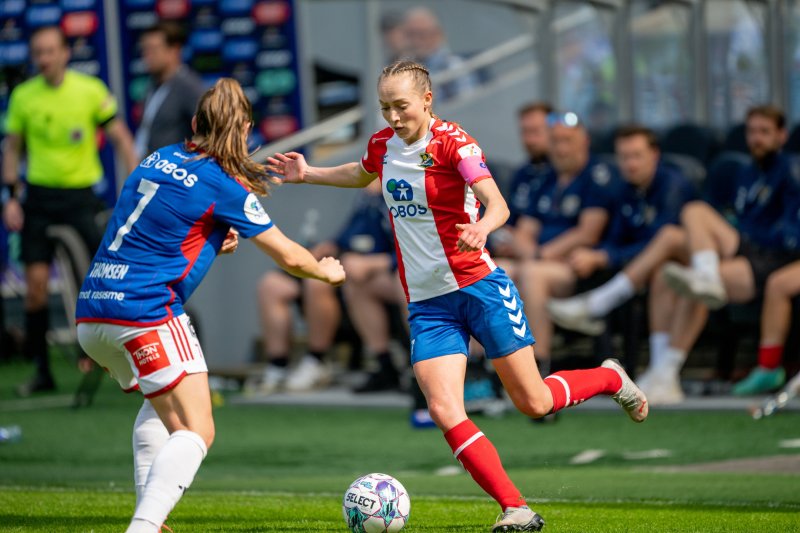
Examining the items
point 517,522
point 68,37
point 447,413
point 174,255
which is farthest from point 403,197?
point 68,37

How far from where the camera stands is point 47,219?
11.4 metres

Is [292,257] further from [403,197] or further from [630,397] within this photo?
[630,397]

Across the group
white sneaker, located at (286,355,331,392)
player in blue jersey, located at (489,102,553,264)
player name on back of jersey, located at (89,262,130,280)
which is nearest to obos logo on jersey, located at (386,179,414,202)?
player name on back of jersey, located at (89,262,130,280)

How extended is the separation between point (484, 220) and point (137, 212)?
1.29 metres

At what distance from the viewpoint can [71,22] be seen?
50.6 feet

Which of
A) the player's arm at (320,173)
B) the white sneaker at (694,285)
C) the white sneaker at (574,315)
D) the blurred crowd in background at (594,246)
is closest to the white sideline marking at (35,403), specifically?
the blurred crowd in background at (594,246)

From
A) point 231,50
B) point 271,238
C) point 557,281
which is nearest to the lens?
point 271,238

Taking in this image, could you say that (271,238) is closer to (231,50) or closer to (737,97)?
(737,97)

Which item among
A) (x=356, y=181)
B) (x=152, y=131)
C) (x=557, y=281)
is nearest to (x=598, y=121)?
(x=557, y=281)

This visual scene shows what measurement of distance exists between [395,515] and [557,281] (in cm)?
496

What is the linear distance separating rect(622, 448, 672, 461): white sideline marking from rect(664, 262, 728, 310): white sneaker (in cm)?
158

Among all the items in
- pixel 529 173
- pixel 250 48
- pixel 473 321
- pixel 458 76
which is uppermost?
pixel 250 48

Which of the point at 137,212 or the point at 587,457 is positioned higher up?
the point at 137,212

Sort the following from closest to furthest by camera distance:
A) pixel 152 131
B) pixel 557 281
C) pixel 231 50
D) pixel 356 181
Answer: pixel 356 181 < pixel 557 281 < pixel 152 131 < pixel 231 50
